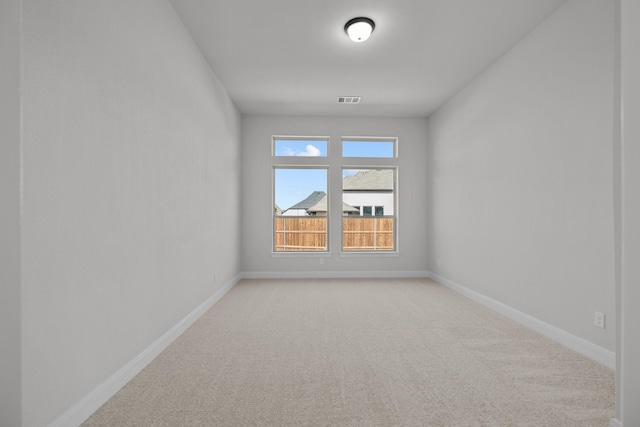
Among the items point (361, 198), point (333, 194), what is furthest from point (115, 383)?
point (361, 198)

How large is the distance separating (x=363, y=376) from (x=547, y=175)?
7.95 ft

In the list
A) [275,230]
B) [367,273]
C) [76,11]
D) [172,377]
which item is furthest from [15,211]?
[367,273]

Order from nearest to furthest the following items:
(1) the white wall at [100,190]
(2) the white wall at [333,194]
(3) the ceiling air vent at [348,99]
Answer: (1) the white wall at [100,190] < (3) the ceiling air vent at [348,99] < (2) the white wall at [333,194]

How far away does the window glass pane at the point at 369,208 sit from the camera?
6254 mm

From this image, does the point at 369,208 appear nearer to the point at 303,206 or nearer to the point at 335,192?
the point at 335,192

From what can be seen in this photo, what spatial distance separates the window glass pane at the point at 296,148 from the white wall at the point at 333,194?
17cm

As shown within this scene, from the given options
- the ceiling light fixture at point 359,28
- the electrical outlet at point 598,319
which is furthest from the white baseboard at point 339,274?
the ceiling light fixture at point 359,28

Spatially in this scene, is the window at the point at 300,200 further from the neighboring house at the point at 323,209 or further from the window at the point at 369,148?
the window at the point at 369,148

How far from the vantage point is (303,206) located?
6266 mm

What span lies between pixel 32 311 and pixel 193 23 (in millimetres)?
2816

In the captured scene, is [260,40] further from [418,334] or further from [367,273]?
[367,273]

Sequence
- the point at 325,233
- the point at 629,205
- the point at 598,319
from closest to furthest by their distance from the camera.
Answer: the point at 629,205 → the point at 598,319 → the point at 325,233

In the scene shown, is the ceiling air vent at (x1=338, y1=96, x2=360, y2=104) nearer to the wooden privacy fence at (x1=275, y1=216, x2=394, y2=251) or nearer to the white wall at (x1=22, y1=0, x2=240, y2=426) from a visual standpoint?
the wooden privacy fence at (x1=275, y1=216, x2=394, y2=251)

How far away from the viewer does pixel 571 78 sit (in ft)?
9.23
